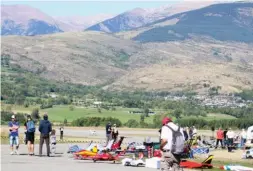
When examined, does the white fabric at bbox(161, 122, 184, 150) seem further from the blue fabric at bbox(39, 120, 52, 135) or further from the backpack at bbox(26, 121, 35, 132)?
the backpack at bbox(26, 121, 35, 132)

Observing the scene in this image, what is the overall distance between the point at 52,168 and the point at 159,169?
5.16m

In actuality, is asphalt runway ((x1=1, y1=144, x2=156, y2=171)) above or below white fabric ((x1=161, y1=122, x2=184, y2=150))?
below

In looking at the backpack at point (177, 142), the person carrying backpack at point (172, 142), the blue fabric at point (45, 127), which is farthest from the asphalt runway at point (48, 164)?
the backpack at point (177, 142)

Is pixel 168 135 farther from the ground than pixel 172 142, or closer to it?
farther from the ground

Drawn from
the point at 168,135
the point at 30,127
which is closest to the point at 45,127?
the point at 30,127

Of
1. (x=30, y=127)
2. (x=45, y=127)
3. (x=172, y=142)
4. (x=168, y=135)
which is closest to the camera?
(x=172, y=142)

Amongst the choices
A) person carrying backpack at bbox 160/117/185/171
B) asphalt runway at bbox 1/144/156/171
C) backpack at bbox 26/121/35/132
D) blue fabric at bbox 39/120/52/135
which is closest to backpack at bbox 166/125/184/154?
person carrying backpack at bbox 160/117/185/171

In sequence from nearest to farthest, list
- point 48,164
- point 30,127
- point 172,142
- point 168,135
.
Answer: point 172,142, point 168,135, point 48,164, point 30,127

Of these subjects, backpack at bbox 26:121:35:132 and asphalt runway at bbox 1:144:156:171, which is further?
backpack at bbox 26:121:35:132

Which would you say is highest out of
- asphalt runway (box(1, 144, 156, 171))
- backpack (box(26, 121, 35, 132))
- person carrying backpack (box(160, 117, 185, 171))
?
person carrying backpack (box(160, 117, 185, 171))

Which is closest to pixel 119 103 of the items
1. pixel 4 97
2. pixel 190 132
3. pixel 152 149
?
pixel 4 97

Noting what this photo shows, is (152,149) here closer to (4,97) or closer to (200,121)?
(200,121)

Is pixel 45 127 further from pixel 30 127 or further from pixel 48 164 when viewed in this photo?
pixel 48 164

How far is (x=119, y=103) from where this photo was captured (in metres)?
193
